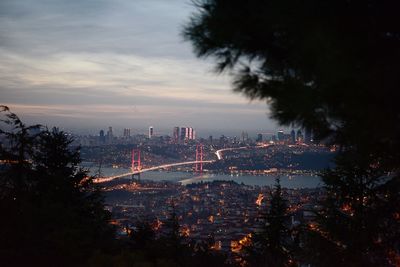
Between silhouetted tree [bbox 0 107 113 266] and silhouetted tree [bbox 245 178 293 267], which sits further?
silhouetted tree [bbox 245 178 293 267]

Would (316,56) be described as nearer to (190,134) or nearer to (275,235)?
(275,235)

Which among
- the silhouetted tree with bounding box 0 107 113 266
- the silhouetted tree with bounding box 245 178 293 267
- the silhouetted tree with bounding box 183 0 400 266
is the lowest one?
the silhouetted tree with bounding box 245 178 293 267

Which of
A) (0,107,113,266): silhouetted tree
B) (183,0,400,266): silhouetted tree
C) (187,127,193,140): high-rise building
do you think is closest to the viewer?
(183,0,400,266): silhouetted tree

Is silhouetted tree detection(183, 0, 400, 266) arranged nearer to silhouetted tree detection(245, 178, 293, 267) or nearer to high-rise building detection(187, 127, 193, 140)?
silhouetted tree detection(245, 178, 293, 267)

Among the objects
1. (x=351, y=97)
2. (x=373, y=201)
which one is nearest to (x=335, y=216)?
(x=373, y=201)

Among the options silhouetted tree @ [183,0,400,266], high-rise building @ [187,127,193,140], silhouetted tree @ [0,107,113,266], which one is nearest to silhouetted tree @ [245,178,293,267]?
silhouetted tree @ [0,107,113,266]

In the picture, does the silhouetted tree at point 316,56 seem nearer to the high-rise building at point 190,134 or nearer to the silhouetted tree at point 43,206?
the silhouetted tree at point 43,206

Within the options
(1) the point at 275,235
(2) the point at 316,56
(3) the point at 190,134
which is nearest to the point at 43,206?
(2) the point at 316,56

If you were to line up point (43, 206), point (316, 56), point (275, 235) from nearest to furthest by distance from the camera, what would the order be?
point (316, 56)
point (43, 206)
point (275, 235)
